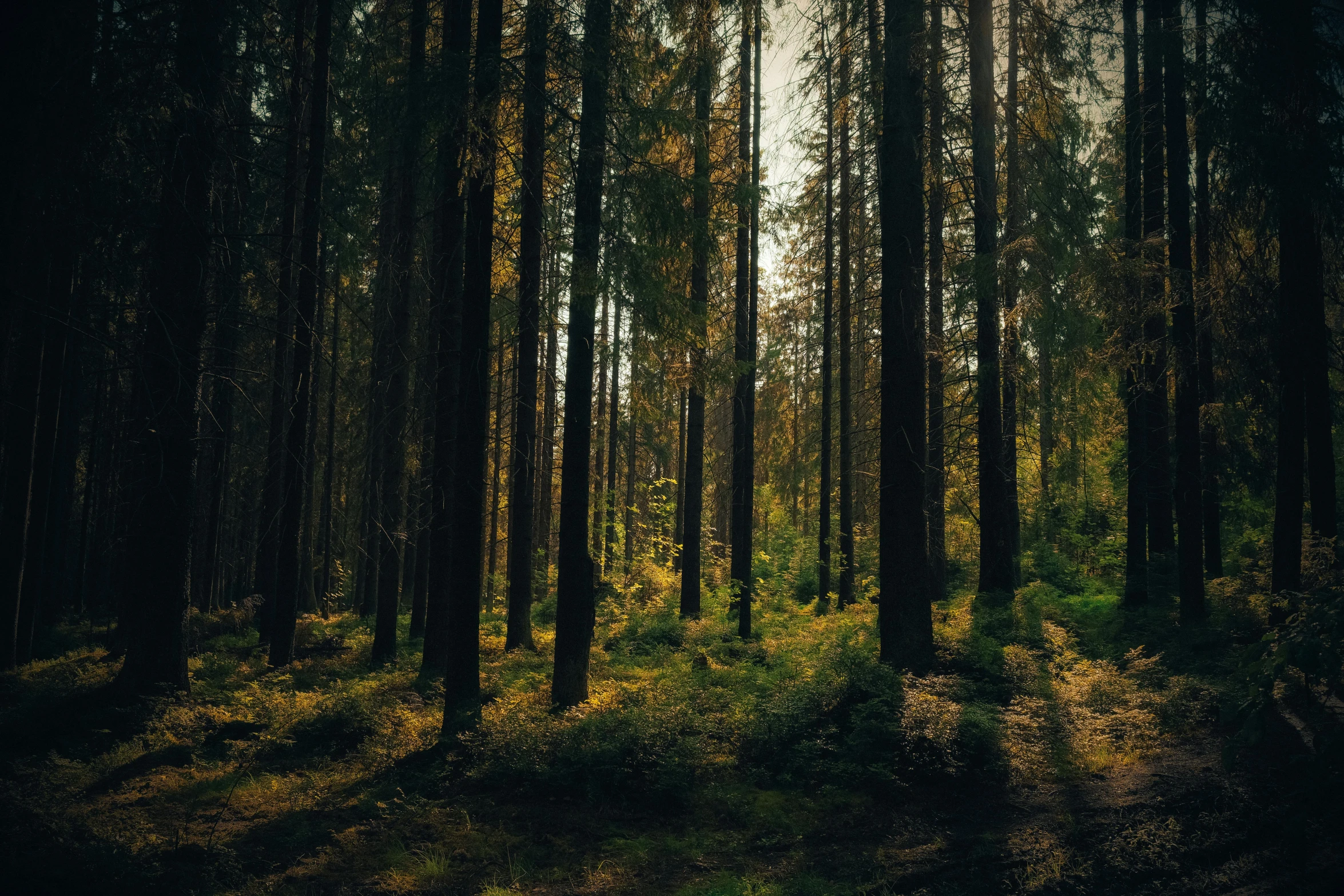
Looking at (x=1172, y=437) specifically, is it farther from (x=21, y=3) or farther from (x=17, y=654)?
(x=17, y=654)

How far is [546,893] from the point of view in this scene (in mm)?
5340

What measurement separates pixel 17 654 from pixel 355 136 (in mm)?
12379

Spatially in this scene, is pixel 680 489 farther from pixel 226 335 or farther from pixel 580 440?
pixel 580 440

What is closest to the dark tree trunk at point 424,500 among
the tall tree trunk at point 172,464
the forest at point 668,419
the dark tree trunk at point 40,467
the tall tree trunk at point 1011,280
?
the forest at point 668,419

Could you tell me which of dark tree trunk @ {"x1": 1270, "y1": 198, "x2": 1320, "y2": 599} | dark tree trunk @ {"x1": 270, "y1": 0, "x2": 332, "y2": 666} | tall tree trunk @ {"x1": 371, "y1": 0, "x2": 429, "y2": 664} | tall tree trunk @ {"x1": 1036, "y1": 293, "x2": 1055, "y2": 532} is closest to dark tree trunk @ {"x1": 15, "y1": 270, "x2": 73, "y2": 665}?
dark tree trunk @ {"x1": 270, "y1": 0, "x2": 332, "y2": 666}

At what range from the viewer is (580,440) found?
9641 mm

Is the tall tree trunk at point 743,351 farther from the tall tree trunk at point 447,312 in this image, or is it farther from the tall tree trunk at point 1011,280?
the tall tree trunk at point 447,312

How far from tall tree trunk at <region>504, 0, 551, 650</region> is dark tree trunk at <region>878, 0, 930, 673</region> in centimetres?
468

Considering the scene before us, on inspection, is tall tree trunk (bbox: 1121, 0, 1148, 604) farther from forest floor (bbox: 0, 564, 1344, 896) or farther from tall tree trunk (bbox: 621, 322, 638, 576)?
tall tree trunk (bbox: 621, 322, 638, 576)

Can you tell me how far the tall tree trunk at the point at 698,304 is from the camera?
9.51 m

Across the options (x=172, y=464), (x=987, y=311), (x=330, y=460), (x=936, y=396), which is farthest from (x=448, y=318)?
(x=330, y=460)

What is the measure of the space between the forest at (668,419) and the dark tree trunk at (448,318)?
9cm

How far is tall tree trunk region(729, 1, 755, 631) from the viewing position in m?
15.9

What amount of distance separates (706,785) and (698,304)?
6.44 m
